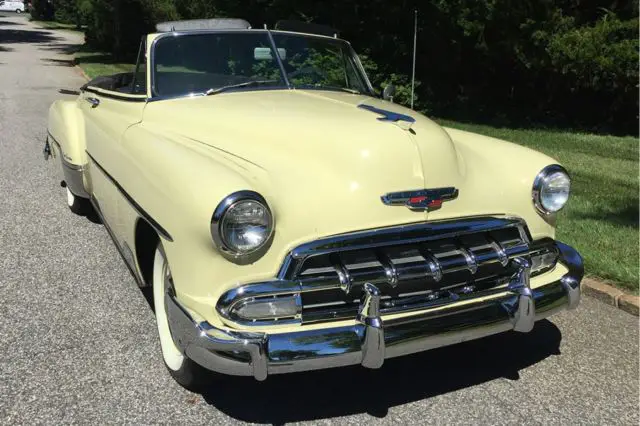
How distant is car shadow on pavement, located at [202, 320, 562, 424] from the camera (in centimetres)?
282

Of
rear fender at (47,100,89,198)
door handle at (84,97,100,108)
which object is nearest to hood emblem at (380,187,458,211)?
door handle at (84,97,100,108)

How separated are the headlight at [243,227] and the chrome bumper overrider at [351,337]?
32 centimetres

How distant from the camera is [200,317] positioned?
251cm

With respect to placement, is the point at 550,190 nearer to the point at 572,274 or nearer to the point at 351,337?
the point at 572,274

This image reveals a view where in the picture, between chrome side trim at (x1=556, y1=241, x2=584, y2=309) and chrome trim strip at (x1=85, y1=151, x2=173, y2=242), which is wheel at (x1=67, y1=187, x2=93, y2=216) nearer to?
chrome trim strip at (x1=85, y1=151, x2=173, y2=242)

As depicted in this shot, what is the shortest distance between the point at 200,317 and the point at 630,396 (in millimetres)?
2173

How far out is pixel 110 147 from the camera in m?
3.79

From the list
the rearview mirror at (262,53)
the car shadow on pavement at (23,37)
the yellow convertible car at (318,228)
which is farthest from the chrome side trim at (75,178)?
the car shadow on pavement at (23,37)

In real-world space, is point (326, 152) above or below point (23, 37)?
below

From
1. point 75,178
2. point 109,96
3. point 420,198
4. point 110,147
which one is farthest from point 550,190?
point 75,178

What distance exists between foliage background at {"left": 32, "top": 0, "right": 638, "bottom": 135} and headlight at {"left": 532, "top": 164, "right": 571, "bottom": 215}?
28.2 feet

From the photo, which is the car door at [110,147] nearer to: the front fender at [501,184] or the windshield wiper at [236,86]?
the windshield wiper at [236,86]

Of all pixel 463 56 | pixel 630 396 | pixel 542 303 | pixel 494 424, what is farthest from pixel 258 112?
pixel 463 56

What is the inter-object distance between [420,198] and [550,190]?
872mm
